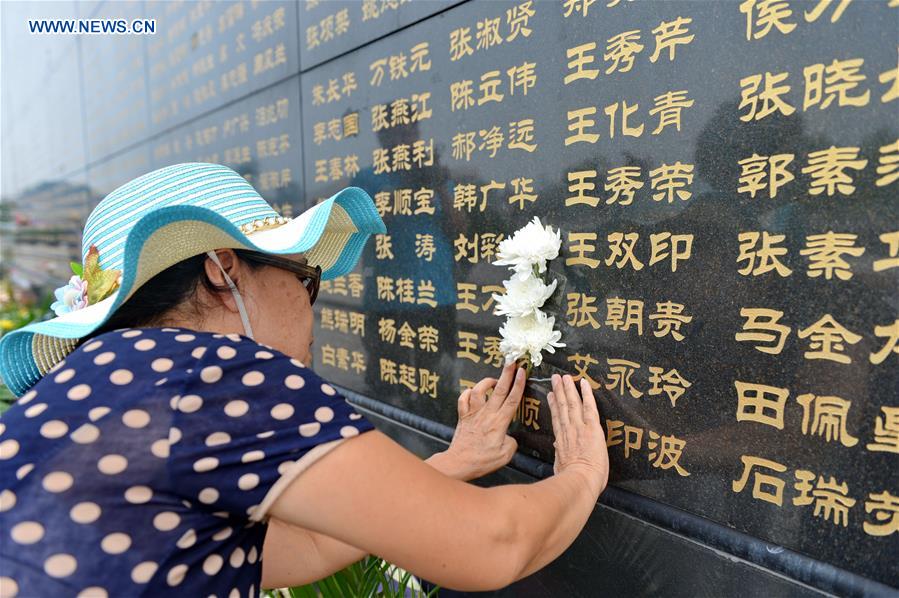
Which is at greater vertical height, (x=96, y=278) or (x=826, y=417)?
(x=96, y=278)

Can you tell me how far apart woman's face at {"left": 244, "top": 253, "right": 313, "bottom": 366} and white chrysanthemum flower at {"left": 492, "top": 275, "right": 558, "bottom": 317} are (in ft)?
2.08

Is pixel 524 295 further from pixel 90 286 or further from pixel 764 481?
pixel 90 286

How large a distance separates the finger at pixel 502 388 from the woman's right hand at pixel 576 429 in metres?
0.14

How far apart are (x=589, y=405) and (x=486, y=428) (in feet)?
1.04

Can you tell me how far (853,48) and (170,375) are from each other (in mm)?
1391

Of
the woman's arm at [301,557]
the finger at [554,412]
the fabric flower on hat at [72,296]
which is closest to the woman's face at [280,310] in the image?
the fabric flower on hat at [72,296]

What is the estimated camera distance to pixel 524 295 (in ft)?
6.02

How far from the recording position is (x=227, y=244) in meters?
1.29

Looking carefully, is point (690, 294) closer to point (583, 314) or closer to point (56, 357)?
point (583, 314)

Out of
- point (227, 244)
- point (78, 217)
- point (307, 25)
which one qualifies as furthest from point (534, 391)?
point (78, 217)

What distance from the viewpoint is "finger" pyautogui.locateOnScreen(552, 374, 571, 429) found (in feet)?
5.67

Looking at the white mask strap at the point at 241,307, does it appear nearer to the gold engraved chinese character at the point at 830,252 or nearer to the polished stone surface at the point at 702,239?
the polished stone surface at the point at 702,239

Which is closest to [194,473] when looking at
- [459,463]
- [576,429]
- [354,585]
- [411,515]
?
[411,515]

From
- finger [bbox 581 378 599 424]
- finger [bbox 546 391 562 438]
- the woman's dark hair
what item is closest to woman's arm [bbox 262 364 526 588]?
finger [bbox 546 391 562 438]
